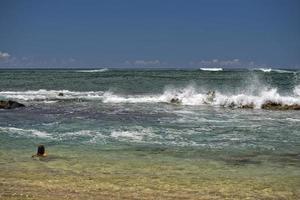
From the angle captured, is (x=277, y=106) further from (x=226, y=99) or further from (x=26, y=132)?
(x=26, y=132)

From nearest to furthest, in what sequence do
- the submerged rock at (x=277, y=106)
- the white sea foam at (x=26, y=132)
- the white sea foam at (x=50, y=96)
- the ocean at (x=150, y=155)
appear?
the ocean at (x=150, y=155), the white sea foam at (x=26, y=132), the submerged rock at (x=277, y=106), the white sea foam at (x=50, y=96)

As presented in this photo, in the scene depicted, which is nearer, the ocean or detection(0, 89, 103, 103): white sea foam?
the ocean

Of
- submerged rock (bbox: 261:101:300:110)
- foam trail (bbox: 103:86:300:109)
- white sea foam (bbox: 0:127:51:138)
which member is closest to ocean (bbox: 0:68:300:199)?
white sea foam (bbox: 0:127:51:138)

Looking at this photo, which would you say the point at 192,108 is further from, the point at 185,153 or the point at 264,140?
the point at 185,153

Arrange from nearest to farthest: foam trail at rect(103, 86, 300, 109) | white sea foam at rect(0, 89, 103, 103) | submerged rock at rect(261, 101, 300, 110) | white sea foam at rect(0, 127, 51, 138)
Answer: white sea foam at rect(0, 127, 51, 138) < submerged rock at rect(261, 101, 300, 110) < foam trail at rect(103, 86, 300, 109) < white sea foam at rect(0, 89, 103, 103)

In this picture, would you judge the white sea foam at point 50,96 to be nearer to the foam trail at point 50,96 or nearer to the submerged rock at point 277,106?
the foam trail at point 50,96

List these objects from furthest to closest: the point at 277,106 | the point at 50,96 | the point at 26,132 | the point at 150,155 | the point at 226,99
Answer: the point at 50,96
the point at 226,99
the point at 277,106
the point at 26,132
the point at 150,155

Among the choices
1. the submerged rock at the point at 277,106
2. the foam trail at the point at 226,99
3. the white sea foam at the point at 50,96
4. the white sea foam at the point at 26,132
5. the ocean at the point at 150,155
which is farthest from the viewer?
the white sea foam at the point at 50,96

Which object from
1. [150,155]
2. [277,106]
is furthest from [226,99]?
[150,155]

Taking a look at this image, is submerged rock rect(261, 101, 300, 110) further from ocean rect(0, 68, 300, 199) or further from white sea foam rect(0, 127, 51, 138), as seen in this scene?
white sea foam rect(0, 127, 51, 138)

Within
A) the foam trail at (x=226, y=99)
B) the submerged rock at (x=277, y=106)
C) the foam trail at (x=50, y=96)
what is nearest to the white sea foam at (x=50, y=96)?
the foam trail at (x=50, y=96)

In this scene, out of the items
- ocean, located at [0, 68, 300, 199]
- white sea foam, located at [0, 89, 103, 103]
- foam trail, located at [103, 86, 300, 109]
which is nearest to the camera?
ocean, located at [0, 68, 300, 199]

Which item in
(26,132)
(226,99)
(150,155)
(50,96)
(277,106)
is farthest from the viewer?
(50,96)

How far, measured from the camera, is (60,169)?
544 inches
